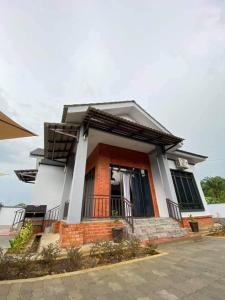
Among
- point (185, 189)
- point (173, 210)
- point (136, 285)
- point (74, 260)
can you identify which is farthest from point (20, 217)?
point (185, 189)

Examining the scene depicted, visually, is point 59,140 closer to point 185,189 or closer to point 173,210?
point 173,210

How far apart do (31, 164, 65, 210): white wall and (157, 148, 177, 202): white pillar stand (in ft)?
19.5

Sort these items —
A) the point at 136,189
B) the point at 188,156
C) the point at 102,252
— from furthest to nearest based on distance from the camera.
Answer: the point at 188,156 < the point at 136,189 < the point at 102,252

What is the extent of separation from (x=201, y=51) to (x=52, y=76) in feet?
25.5

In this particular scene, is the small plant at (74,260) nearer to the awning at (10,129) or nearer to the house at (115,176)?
the house at (115,176)

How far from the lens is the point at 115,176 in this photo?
28.6 ft

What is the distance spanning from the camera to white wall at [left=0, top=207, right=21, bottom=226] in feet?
35.8

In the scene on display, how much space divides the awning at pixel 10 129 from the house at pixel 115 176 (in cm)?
191

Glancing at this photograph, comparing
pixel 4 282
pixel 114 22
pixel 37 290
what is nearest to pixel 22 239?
pixel 4 282

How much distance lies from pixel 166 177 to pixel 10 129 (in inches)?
247

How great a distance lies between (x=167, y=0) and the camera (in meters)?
5.09

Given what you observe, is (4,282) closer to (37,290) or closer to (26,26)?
(37,290)

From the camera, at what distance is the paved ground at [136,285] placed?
1.74 meters

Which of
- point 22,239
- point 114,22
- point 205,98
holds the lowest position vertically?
point 22,239
